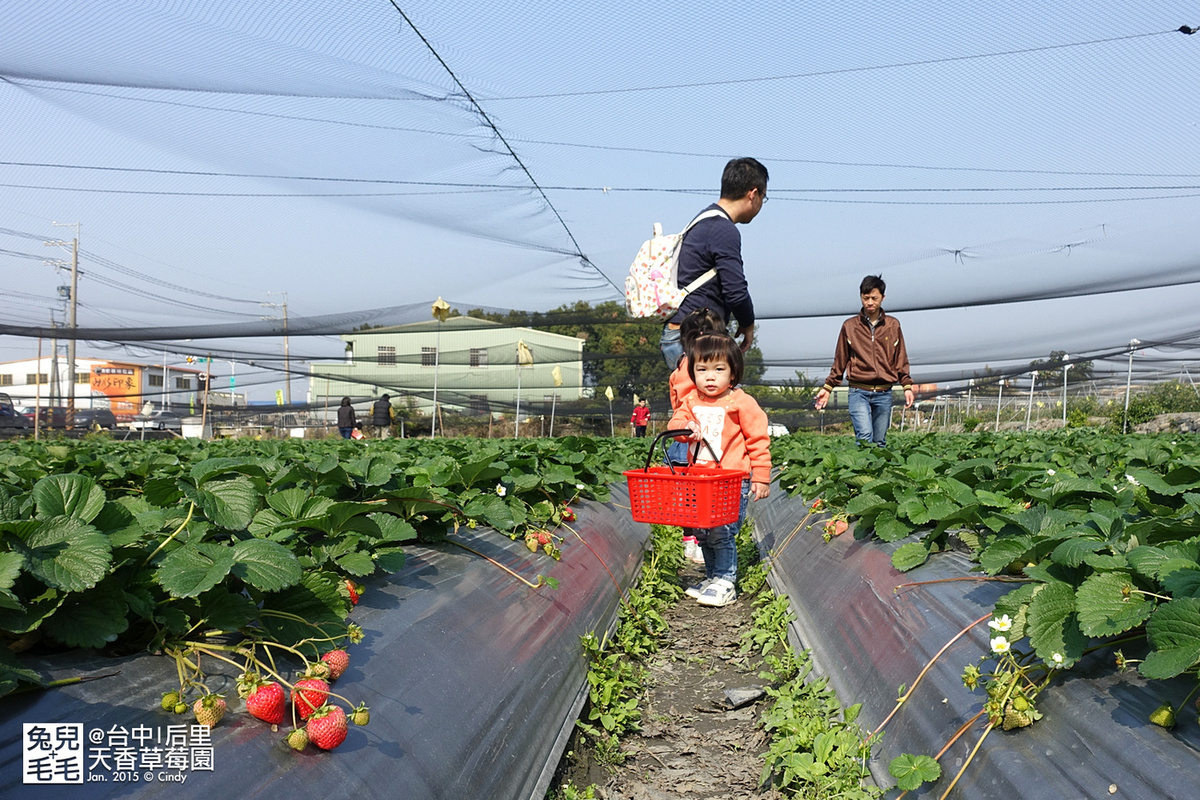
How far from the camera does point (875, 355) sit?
611 cm

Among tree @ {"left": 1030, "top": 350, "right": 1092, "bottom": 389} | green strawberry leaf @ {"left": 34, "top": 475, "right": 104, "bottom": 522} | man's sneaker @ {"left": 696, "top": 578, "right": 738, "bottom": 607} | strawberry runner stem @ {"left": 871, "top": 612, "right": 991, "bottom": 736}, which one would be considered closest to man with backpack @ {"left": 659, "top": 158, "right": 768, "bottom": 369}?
man's sneaker @ {"left": 696, "top": 578, "right": 738, "bottom": 607}

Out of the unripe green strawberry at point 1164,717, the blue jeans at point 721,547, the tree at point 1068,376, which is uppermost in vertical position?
the tree at point 1068,376

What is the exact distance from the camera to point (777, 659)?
10.1ft

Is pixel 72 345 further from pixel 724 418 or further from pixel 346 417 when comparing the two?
pixel 724 418

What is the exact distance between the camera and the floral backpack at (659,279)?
15.0 feet

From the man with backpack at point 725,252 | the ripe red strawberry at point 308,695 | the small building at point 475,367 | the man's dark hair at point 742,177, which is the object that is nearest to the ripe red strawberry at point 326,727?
the ripe red strawberry at point 308,695

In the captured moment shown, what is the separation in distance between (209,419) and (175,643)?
19.1m

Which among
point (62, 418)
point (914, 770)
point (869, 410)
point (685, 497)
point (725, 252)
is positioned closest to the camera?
point (914, 770)

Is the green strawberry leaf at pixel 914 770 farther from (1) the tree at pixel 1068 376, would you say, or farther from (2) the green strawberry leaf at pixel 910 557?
(1) the tree at pixel 1068 376

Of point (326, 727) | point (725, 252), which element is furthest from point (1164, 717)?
A: point (725, 252)

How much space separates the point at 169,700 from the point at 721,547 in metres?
3.05

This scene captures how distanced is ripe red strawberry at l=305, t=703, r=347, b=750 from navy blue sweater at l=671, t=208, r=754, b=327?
11.2 feet

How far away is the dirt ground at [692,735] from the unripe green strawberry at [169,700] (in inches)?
48.4

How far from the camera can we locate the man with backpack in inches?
175
